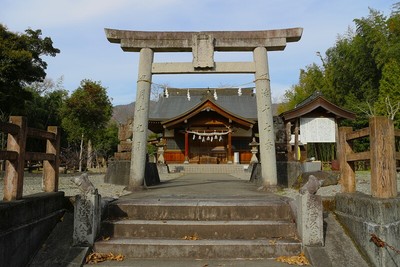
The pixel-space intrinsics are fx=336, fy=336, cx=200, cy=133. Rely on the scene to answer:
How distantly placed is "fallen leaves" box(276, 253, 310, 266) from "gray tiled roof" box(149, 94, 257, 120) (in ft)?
88.7

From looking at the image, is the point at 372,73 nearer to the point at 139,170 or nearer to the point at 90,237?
the point at 139,170

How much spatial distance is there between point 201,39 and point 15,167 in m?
5.34

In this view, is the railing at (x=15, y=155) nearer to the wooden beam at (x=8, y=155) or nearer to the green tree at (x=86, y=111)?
the wooden beam at (x=8, y=155)

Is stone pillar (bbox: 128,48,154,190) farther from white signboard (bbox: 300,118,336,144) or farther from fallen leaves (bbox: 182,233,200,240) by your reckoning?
white signboard (bbox: 300,118,336,144)

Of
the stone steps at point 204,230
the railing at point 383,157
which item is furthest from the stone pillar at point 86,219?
the railing at point 383,157

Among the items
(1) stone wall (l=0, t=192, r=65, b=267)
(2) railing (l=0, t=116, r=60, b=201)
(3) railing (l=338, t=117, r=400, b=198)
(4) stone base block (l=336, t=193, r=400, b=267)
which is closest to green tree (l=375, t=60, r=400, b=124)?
(3) railing (l=338, t=117, r=400, b=198)

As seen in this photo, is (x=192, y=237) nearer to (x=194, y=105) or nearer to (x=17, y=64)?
(x=17, y=64)

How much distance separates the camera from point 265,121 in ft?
26.0

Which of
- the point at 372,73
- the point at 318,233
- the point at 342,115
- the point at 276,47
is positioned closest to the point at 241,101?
the point at 372,73

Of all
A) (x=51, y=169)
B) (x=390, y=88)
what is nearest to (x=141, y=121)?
(x=51, y=169)

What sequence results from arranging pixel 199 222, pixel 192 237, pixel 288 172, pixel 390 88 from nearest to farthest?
pixel 192 237 → pixel 199 222 → pixel 288 172 → pixel 390 88

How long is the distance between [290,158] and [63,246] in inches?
311

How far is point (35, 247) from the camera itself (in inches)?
167

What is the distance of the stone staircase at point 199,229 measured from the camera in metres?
4.25
